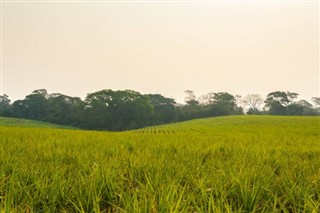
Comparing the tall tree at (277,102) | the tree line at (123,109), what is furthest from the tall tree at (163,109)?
the tall tree at (277,102)

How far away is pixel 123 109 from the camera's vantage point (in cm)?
9238

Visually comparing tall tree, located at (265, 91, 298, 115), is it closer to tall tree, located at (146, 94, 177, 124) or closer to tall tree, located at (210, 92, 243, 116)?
tall tree, located at (210, 92, 243, 116)

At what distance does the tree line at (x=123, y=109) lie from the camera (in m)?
90.1

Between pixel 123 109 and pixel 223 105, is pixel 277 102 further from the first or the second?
pixel 123 109

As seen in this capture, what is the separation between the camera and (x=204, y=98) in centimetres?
12925

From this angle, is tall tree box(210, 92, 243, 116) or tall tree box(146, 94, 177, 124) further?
tall tree box(210, 92, 243, 116)

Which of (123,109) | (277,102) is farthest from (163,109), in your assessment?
(277,102)

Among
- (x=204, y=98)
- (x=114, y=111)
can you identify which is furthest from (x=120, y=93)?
(x=204, y=98)

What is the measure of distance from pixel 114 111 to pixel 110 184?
9189 centimetres

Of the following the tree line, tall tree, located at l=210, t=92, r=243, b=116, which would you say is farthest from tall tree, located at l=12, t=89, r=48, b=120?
tall tree, located at l=210, t=92, r=243, b=116

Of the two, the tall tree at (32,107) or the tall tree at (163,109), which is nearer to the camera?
the tall tree at (163,109)

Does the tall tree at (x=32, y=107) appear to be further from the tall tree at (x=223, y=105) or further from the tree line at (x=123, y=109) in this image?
the tall tree at (x=223, y=105)

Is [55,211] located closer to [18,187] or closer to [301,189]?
[18,187]

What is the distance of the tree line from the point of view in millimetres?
90125
